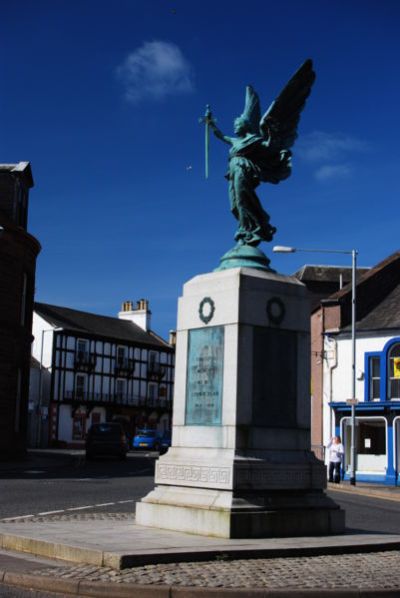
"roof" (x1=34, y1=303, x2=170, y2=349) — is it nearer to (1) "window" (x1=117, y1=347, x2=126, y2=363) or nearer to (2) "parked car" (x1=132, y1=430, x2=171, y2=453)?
(1) "window" (x1=117, y1=347, x2=126, y2=363)

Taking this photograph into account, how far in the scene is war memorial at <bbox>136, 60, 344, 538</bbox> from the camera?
34.3ft

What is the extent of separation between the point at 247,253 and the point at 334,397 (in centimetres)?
2608

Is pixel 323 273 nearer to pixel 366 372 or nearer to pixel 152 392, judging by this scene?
pixel 366 372

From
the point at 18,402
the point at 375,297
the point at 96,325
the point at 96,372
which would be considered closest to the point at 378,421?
the point at 375,297

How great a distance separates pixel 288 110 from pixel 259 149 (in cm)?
97

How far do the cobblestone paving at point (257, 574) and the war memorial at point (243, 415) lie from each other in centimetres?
150

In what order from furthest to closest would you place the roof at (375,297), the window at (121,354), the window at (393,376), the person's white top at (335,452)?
1. the window at (121,354)
2. the roof at (375,297)
3. the window at (393,376)
4. the person's white top at (335,452)

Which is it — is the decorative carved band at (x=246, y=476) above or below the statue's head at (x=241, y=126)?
below

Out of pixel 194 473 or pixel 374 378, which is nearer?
pixel 194 473

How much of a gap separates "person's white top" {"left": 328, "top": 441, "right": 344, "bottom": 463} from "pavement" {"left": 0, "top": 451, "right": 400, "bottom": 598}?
1826 cm

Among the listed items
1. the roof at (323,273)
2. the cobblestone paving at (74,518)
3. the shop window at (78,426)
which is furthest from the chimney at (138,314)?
the cobblestone paving at (74,518)

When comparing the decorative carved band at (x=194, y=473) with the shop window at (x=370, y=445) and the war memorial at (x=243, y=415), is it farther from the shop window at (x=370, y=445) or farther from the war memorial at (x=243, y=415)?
the shop window at (x=370, y=445)

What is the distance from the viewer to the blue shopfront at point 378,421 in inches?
1355

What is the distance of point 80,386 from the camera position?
2665 inches
